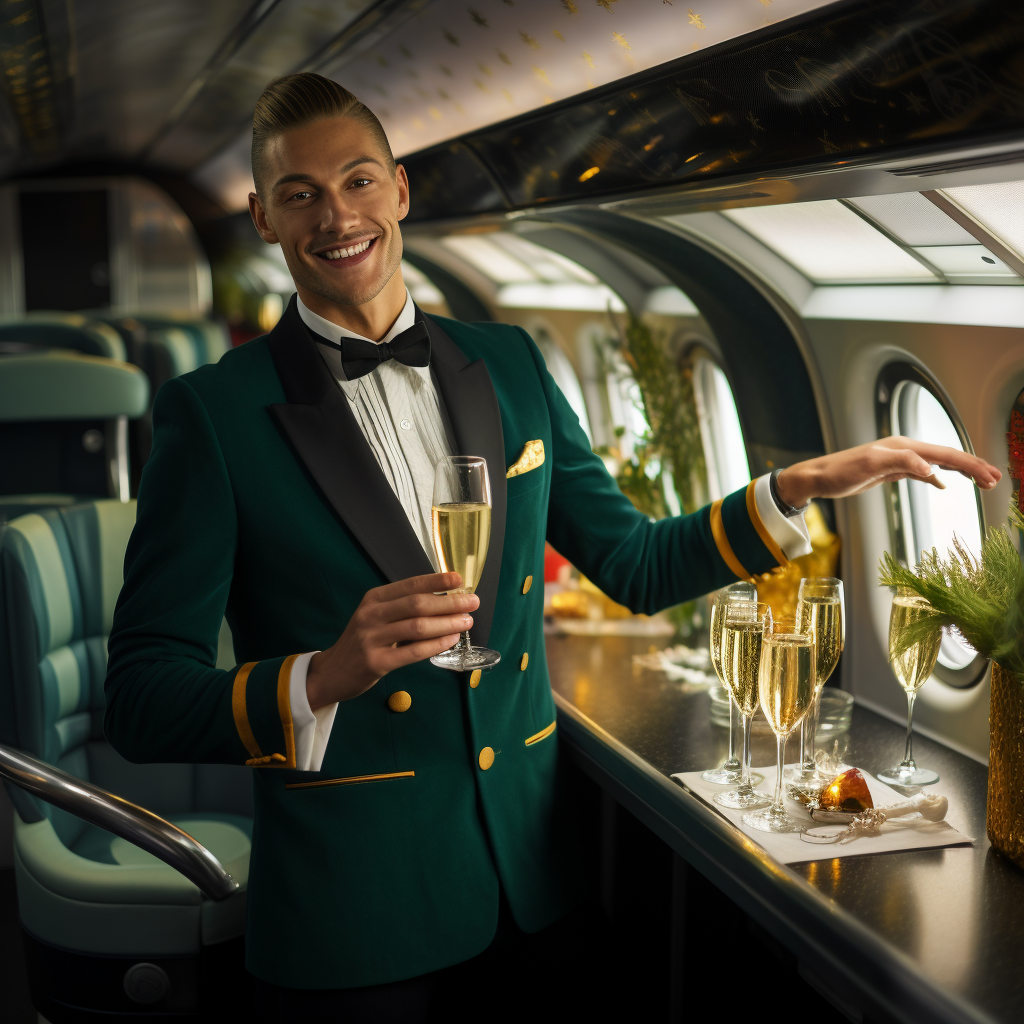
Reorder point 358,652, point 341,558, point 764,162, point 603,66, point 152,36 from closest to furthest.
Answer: point 358,652
point 341,558
point 764,162
point 603,66
point 152,36

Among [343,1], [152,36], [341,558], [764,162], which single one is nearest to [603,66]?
[764,162]

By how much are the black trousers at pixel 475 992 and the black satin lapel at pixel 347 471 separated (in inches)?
25.2

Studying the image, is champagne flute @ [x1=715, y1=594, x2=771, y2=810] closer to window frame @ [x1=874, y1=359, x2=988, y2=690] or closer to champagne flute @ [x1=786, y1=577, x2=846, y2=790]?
champagne flute @ [x1=786, y1=577, x2=846, y2=790]

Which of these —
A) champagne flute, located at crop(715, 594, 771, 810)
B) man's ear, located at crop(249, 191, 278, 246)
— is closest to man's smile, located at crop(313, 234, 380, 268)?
man's ear, located at crop(249, 191, 278, 246)

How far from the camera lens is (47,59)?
518 centimetres

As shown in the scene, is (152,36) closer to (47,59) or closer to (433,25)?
(47,59)

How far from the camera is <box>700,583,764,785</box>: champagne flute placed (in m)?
2.10

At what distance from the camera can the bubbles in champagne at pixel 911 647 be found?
1.99m

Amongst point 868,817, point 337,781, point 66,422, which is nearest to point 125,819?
point 337,781

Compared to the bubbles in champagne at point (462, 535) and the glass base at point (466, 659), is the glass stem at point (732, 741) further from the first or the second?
the bubbles in champagne at point (462, 535)

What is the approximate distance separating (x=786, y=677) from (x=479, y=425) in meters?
0.66

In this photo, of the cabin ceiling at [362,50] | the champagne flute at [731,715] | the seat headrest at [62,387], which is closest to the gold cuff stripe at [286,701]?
the champagne flute at [731,715]

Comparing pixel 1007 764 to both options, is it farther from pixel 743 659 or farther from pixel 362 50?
pixel 362 50

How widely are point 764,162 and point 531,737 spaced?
1.09m
